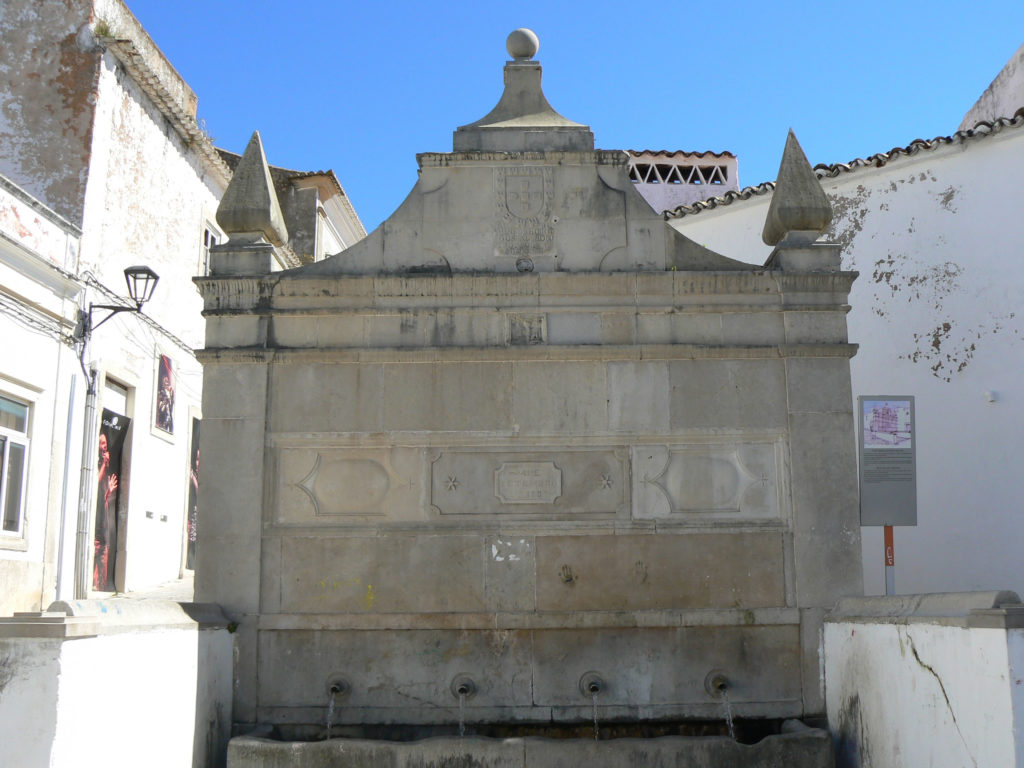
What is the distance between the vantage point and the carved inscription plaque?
738 centimetres

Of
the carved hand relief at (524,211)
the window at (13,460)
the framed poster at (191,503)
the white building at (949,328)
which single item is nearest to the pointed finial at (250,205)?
the carved hand relief at (524,211)

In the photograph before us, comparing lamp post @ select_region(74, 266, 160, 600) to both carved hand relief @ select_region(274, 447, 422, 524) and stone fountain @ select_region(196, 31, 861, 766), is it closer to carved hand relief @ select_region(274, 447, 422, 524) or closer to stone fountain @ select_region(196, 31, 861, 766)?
stone fountain @ select_region(196, 31, 861, 766)

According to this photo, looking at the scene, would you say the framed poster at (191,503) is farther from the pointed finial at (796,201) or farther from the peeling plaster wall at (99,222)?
the pointed finial at (796,201)

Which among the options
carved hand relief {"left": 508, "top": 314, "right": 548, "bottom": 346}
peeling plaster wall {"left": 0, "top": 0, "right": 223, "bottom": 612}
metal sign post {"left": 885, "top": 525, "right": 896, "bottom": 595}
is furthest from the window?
metal sign post {"left": 885, "top": 525, "right": 896, "bottom": 595}

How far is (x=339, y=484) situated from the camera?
7.41 metres

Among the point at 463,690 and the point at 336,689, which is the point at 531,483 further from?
the point at 336,689

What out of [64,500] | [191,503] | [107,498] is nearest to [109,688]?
[64,500]

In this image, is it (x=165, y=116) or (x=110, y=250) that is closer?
(x=110, y=250)

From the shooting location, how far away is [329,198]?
22.4 meters

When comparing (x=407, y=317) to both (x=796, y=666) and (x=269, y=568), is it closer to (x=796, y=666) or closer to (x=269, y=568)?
(x=269, y=568)

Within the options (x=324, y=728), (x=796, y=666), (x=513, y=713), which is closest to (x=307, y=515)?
(x=324, y=728)

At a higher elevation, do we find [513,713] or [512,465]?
[512,465]

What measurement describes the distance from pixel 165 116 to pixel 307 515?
1086cm

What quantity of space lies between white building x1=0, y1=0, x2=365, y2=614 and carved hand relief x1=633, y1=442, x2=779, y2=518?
787 cm
